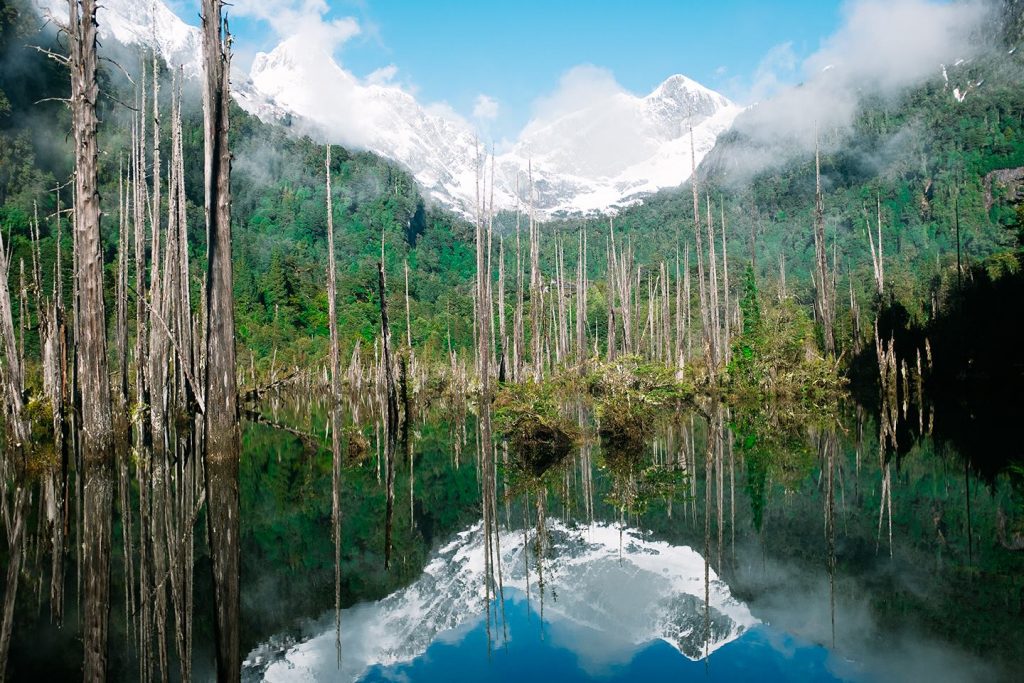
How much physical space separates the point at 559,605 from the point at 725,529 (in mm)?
2724

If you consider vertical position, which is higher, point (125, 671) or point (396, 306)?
point (396, 306)

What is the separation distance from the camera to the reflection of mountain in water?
446 cm

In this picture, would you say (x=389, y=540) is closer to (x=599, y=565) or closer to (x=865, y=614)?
(x=599, y=565)

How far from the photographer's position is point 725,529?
724 centimetres

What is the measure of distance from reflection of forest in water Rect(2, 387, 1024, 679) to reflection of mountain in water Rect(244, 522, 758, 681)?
0.22 meters

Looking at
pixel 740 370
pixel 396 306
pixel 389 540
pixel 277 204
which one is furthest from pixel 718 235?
pixel 389 540

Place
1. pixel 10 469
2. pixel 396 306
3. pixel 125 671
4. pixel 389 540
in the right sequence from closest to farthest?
pixel 125 671 < pixel 389 540 < pixel 10 469 < pixel 396 306

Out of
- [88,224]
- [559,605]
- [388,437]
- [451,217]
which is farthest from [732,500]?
[451,217]

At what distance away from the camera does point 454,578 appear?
5.96 metres

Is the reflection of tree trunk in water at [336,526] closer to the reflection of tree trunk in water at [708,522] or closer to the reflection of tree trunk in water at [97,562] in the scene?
the reflection of tree trunk in water at [97,562]

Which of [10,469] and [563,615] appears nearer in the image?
[563,615]

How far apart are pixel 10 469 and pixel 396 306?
141 ft

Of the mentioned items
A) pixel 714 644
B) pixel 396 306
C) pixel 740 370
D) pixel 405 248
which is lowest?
pixel 714 644

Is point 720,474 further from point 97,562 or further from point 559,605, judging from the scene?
point 97,562
